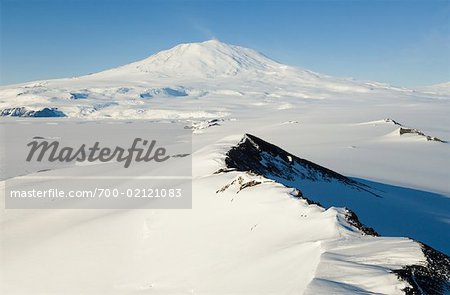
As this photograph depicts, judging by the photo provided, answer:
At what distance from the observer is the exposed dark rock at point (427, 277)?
9.06 metres

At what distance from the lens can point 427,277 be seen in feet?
31.4

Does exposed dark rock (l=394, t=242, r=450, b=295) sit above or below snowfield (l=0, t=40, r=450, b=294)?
above

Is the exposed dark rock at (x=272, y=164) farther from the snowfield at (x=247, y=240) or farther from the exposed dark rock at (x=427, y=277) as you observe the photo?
the exposed dark rock at (x=427, y=277)

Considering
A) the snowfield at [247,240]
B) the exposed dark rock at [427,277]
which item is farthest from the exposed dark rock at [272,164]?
the exposed dark rock at [427,277]

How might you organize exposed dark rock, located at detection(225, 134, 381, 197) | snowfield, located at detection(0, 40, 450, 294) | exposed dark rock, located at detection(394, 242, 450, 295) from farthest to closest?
exposed dark rock, located at detection(225, 134, 381, 197)
snowfield, located at detection(0, 40, 450, 294)
exposed dark rock, located at detection(394, 242, 450, 295)

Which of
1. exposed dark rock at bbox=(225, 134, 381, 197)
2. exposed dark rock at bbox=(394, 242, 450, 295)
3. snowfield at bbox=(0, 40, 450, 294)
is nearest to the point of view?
exposed dark rock at bbox=(394, 242, 450, 295)

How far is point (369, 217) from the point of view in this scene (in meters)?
26.2

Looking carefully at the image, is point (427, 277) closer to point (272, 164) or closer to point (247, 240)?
point (247, 240)

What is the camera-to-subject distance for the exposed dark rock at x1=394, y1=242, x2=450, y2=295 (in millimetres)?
9062

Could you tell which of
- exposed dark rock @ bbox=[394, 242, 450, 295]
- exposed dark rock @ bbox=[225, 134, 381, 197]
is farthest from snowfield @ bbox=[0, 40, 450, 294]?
exposed dark rock @ bbox=[225, 134, 381, 197]

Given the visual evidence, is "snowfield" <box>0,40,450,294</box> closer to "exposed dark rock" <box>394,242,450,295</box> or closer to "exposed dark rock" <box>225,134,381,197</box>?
"exposed dark rock" <box>394,242,450,295</box>

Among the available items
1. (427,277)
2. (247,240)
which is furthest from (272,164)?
(427,277)

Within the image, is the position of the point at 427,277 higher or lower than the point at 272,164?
higher

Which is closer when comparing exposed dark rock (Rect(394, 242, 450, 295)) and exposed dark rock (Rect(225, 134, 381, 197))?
exposed dark rock (Rect(394, 242, 450, 295))
